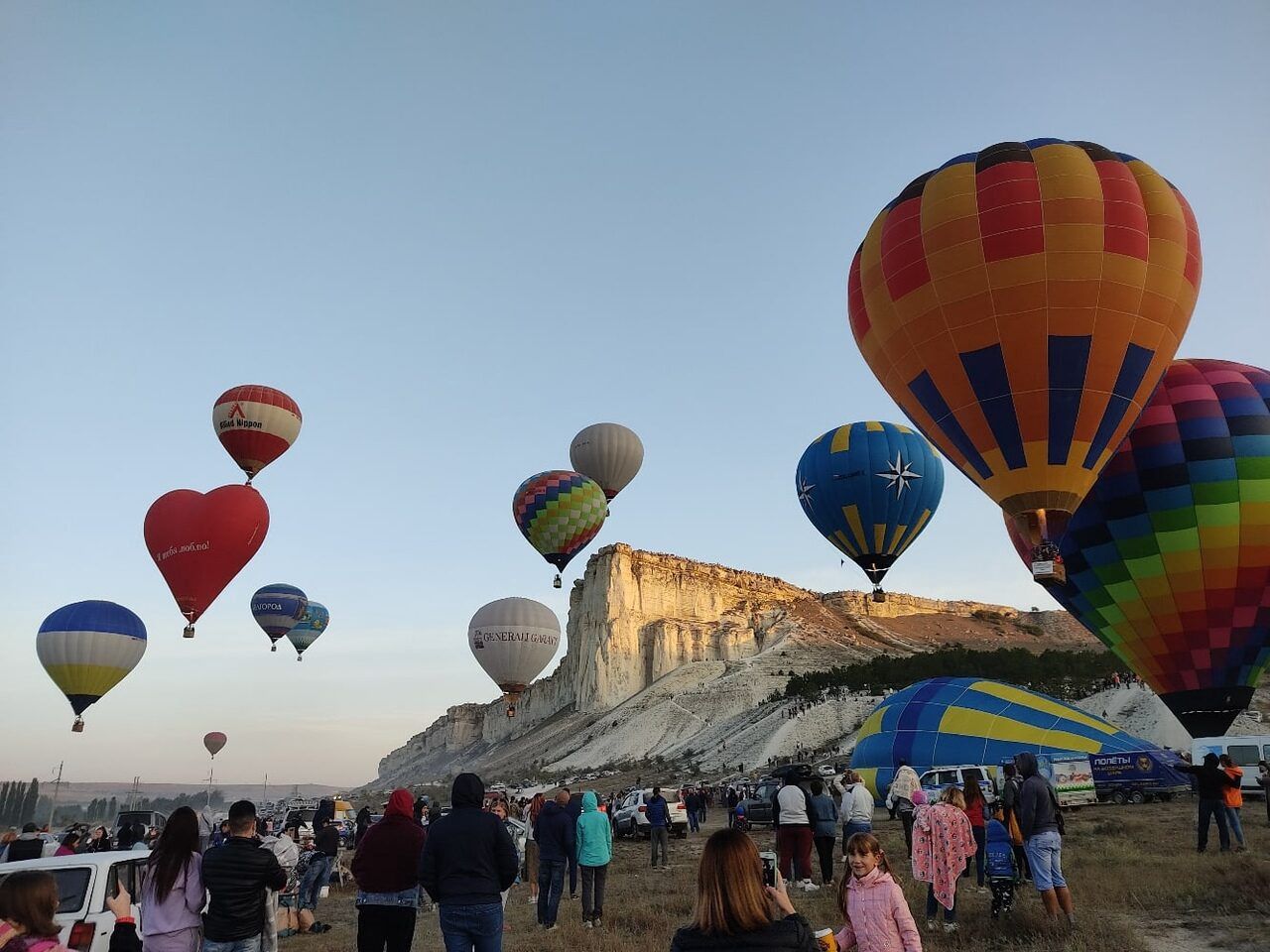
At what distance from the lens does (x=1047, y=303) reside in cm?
1475

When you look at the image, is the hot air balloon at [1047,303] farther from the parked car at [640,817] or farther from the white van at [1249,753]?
the parked car at [640,817]

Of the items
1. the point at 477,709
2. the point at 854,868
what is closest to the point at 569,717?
the point at 477,709

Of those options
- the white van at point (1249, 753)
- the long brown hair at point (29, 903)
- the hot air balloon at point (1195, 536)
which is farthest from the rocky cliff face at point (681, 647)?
the long brown hair at point (29, 903)

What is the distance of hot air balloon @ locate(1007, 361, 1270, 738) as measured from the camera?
1752cm

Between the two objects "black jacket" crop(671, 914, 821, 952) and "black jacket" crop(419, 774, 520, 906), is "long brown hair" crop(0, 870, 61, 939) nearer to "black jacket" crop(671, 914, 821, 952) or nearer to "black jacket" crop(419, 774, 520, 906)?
"black jacket" crop(419, 774, 520, 906)

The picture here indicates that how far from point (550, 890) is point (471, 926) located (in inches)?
189

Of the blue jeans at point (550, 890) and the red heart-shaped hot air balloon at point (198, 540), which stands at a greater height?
the red heart-shaped hot air balloon at point (198, 540)

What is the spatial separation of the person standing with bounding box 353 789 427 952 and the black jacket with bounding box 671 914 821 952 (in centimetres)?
309

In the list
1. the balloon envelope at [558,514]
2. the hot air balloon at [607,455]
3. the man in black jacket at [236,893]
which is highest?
the hot air balloon at [607,455]

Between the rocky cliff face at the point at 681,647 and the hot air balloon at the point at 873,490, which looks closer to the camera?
the hot air balloon at the point at 873,490

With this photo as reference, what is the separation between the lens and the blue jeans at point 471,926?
5078 millimetres

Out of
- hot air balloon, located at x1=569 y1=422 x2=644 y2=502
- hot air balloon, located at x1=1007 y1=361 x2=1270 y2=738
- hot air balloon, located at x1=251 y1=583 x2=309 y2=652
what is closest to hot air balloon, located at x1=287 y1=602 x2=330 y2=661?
hot air balloon, located at x1=251 y1=583 x2=309 y2=652

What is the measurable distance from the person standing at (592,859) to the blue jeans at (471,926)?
14.9 feet

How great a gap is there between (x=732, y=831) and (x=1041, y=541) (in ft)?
44.3
